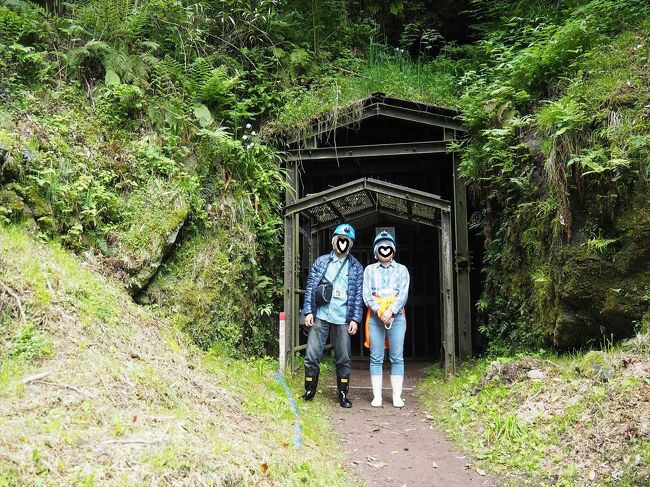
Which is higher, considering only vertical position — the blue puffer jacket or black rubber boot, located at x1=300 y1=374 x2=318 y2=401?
the blue puffer jacket

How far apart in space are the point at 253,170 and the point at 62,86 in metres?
3.30

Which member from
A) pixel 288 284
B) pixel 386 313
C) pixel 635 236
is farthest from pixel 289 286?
pixel 635 236

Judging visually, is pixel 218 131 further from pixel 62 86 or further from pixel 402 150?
pixel 402 150

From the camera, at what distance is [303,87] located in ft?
33.6

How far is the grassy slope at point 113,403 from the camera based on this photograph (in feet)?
9.81

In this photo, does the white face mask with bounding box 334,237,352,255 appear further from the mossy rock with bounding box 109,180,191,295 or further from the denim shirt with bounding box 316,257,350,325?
the mossy rock with bounding box 109,180,191,295

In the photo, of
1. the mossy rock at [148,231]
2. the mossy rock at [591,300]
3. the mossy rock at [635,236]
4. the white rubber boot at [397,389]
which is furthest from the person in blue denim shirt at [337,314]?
the mossy rock at [635,236]

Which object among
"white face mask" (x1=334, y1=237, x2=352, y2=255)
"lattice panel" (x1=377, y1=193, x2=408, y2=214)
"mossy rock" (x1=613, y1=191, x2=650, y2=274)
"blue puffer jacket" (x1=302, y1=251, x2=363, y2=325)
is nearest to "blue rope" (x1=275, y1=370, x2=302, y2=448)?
"blue puffer jacket" (x1=302, y1=251, x2=363, y2=325)

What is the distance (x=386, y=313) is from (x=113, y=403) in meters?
3.87

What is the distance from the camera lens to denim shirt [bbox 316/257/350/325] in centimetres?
686

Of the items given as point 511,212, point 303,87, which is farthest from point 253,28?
point 511,212

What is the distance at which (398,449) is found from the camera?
519 cm

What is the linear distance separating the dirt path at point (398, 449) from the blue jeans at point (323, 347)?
21.6 inches

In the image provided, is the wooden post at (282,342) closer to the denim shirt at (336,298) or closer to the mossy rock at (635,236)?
the denim shirt at (336,298)
